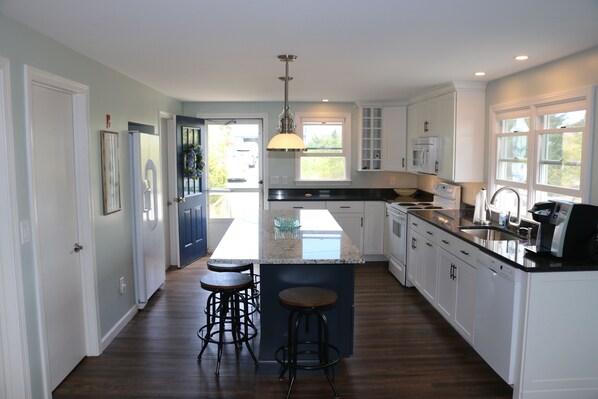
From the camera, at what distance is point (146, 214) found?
4484mm

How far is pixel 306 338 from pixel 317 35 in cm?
209

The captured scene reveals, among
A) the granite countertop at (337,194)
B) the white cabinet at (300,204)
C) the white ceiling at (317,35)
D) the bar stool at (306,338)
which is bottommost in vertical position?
the bar stool at (306,338)

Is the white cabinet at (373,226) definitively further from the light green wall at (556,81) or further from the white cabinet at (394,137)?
the light green wall at (556,81)

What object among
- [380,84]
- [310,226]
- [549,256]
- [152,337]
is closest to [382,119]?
[380,84]

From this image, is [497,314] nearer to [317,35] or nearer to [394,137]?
[317,35]

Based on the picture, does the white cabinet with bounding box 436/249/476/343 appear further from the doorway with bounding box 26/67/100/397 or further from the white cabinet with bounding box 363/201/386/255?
the doorway with bounding box 26/67/100/397

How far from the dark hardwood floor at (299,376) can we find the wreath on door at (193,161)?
6.92 feet

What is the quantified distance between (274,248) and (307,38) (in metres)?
1.43

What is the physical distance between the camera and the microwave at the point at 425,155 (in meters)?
5.24

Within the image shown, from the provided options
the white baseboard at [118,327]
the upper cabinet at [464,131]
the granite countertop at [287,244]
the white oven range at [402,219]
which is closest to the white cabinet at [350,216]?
the white oven range at [402,219]

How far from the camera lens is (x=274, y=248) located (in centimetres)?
318

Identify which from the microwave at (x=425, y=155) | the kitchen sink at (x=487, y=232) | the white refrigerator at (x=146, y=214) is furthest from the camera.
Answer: the microwave at (x=425, y=155)

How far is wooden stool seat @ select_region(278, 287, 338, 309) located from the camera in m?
2.79

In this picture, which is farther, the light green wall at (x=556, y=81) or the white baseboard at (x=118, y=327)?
the white baseboard at (x=118, y=327)
